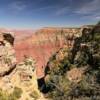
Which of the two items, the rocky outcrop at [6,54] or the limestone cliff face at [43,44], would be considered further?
the limestone cliff face at [43,44]

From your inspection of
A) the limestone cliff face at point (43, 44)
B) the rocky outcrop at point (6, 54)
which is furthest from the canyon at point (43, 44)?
the rocky outcrop at point (6, 54)

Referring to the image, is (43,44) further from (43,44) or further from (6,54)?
(6,54)

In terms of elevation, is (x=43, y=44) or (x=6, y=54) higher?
(x=6, y=54)

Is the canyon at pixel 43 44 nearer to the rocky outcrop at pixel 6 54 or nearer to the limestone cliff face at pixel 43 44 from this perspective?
the limestone cliff face at pixel 43 44

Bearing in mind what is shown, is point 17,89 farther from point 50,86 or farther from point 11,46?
point 50,86

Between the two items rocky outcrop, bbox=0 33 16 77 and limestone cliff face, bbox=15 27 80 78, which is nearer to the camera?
rocky outcrop, bbox=0 33 16 77

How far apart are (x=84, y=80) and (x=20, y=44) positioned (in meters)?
34.6

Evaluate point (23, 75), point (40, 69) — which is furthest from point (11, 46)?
point (40, 69)

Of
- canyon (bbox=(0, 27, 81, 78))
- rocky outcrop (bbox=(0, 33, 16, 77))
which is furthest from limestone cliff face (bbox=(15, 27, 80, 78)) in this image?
rocky outcrop (bbox=(0, 33, 16, 77))

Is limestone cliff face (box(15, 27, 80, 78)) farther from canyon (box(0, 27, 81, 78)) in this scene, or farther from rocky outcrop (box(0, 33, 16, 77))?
rocky outcrop (box(0, 33, 16, 77))

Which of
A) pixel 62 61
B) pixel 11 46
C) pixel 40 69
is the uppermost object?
pixel 11 46

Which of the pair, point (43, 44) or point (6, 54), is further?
point (43, 44)

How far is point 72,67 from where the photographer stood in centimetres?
3778

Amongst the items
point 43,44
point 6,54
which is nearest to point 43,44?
point 43,44
